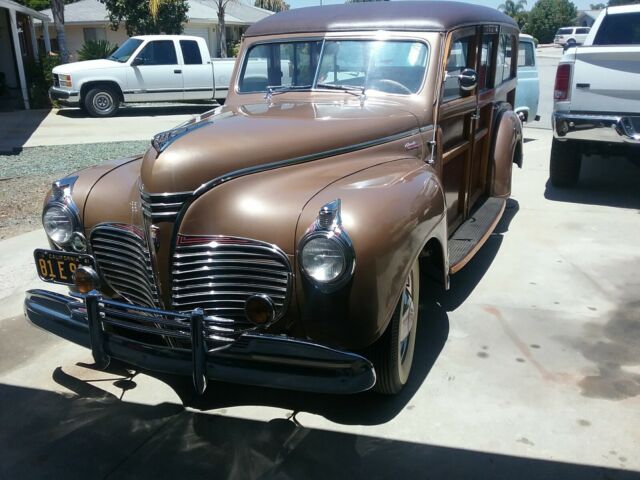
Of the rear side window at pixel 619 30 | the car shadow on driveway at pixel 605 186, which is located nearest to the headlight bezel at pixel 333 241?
the car shadow on driveway at pixel 605 186

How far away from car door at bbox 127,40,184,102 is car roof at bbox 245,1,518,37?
10321mm

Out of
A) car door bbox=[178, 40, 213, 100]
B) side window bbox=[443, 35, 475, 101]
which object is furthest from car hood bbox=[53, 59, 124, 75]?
side window bbox=[443, 35, 475, 101]

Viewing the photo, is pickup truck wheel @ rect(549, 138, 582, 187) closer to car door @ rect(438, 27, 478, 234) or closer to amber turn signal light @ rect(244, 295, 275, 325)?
car door @ rect(438, 27, 478, 234)

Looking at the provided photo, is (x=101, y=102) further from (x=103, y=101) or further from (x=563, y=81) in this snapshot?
(x=563, y=81)

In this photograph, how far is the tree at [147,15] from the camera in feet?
62.4

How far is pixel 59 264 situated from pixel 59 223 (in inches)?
8.8

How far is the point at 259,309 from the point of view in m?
2.42

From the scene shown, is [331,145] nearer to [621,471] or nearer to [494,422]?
[494,422]

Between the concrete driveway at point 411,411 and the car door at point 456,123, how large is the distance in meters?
0.67

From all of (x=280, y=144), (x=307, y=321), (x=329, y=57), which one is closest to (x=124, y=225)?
(x=280, y=144)

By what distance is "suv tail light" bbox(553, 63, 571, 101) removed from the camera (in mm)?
6020

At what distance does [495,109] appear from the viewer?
5199 mm

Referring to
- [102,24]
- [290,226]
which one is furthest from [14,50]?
[290,226]

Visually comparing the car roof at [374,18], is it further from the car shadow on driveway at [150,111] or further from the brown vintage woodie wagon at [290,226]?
the car shadow on driveway at [150,111]
